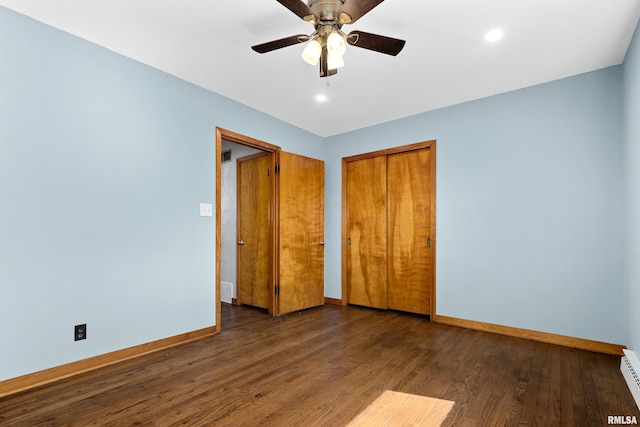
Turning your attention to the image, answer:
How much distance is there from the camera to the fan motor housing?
1.82 metres

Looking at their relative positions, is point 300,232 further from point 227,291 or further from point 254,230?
point 227,291

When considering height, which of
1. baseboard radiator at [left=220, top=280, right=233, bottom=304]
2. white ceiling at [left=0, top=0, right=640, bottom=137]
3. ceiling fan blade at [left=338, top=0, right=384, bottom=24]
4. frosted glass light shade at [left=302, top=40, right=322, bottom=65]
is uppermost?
white ceiling at [left=0, top=0, right=640, bottom=137]

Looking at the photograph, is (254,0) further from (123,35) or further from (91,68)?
Result: (91,68)

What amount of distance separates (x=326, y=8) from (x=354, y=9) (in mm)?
197

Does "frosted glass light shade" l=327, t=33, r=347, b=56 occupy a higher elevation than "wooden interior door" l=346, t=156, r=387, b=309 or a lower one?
higher

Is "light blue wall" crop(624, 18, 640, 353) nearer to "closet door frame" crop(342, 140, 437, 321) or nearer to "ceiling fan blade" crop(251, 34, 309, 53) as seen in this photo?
"closet door frame" crop(342, 140, 437, 321)

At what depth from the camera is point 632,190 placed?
7.65 feet

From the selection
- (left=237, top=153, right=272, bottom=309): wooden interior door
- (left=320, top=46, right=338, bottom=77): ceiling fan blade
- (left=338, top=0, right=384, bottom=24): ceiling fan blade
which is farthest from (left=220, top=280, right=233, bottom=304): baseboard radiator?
(left=338, top=0, right=384, bottom=24): ceiling fan blade

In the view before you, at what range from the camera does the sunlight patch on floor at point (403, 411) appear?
5.63ft

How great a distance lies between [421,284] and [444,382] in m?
1.78

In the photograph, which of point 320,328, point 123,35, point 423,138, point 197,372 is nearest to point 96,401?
point 197,372

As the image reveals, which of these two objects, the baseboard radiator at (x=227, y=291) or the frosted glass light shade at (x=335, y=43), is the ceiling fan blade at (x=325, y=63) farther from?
the baseboard radiator at (x=227, y=291)

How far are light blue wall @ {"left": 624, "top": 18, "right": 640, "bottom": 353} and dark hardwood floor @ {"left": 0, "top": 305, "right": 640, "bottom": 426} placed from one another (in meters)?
Answer: 0.50

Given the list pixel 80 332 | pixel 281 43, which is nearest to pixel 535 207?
pixel 281 43
